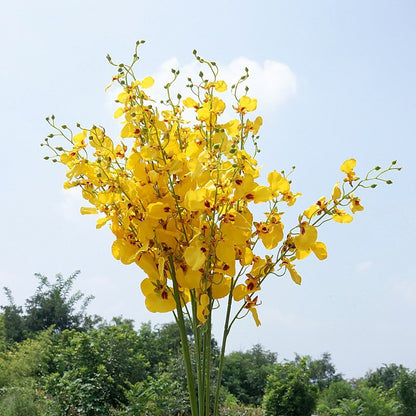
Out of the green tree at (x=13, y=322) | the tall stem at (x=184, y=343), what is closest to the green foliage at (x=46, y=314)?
the green tree at (x=13, y=322)

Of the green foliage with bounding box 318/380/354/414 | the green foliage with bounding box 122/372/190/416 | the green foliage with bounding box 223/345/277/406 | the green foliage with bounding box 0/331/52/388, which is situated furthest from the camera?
the green foliage with bounding box 223/345/277/406

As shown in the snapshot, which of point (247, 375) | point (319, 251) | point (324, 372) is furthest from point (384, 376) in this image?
point (319, 251)

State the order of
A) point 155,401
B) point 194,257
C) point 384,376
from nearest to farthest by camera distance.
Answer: point 194,257
point 155,401
point 384,376

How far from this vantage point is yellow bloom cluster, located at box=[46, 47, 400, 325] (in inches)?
47.1

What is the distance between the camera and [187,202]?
1165mm

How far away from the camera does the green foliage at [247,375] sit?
7.32m

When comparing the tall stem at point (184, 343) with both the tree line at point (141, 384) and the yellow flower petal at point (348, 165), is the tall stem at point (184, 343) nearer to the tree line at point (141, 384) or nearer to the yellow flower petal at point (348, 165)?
the yellow flower petal at point (348, 165)

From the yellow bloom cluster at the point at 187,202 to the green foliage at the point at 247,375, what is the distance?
6.07m

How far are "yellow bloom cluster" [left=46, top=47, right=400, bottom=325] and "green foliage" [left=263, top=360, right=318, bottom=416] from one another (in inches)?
171

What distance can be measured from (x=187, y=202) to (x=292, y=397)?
470cm

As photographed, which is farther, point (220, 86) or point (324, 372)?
point (324, 372)

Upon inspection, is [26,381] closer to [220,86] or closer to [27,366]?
[27,366]

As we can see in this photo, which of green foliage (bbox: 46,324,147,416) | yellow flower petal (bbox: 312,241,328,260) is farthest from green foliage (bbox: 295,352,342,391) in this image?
yellow flower petal (bbox: 312,241,328,260)

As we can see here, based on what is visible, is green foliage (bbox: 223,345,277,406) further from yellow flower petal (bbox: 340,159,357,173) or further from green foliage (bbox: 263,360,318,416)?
yellow flower petal (bbox: 340,159,357,173)
